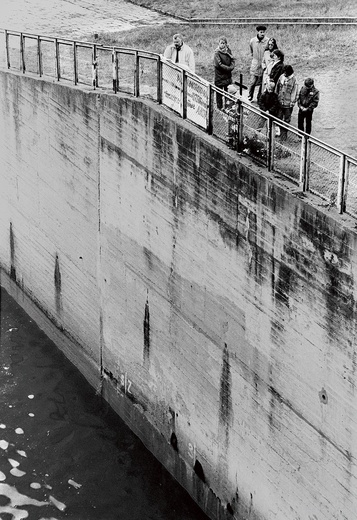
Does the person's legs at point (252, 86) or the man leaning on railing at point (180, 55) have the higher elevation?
the man leaning on railing at point (180, 55)

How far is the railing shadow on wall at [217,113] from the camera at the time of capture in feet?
50.4

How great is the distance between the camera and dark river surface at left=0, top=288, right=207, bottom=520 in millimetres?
19750

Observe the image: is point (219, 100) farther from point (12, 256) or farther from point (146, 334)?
point (12, 256)

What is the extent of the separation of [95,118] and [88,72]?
5.44ft

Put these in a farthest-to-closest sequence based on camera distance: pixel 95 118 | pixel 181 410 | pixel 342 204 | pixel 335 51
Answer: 1. pixel 335 51
2. pixel 95 118
3. pixel 181 410
4. pixel 342 204

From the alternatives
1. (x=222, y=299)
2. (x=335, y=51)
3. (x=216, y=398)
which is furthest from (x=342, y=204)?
(x=335, y=51)

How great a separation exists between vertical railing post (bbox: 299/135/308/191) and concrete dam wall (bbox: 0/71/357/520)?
0.71 ft

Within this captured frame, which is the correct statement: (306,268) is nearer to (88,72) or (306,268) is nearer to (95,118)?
(95,118)

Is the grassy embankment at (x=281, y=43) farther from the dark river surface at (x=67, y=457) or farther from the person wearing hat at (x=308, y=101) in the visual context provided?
the dark river surface at (x=67, y=457)

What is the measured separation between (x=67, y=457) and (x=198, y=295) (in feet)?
16.9

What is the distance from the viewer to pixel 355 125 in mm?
20172

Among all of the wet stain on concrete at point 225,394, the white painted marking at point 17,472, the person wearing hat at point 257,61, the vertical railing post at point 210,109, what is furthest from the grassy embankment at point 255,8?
the white painted marking at point 17,472

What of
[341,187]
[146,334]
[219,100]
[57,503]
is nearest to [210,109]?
[219,100]

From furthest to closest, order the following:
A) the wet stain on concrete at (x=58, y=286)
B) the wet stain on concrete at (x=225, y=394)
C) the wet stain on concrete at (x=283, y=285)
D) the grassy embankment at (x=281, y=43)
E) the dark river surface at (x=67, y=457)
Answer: the wet stain on concrete at (x=58, y=286) → the grassy embankment at (x=281, y=43) → the dark river surface at (x=67, y=457) → the wet stain on concrete at (x=225, y=394) → the wet stain on concrete at (x=283, y=285)
